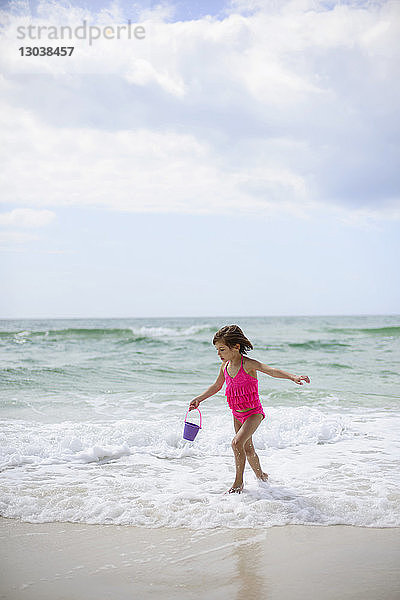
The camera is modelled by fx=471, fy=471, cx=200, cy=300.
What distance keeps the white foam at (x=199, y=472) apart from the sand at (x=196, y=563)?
209mm

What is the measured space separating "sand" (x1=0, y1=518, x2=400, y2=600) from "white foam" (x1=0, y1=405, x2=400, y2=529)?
21 cm

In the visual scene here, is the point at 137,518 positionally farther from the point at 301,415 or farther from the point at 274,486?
the point at 301,415

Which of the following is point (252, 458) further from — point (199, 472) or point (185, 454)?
point (185, 454)

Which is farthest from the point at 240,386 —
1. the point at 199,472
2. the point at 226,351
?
the point at 199,472

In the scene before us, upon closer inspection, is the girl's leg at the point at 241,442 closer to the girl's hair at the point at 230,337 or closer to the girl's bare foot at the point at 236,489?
the girl's bare foot at the point at 236,489

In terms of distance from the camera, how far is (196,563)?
9.22 feet

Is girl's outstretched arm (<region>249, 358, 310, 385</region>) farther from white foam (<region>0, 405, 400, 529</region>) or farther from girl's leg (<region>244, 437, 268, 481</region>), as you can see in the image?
white foam (<region>0, 405, 400, 529</region>)

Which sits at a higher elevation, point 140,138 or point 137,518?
point 140,138

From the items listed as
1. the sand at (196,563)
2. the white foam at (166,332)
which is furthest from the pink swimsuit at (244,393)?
the white foam at (166,332)

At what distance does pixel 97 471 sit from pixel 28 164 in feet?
24.7

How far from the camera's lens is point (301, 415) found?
6.94 m

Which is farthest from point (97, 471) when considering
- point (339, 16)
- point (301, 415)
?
point (339, 16)

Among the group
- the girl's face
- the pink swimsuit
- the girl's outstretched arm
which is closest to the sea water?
the pink swimsuit

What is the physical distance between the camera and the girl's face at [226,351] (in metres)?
3.97
